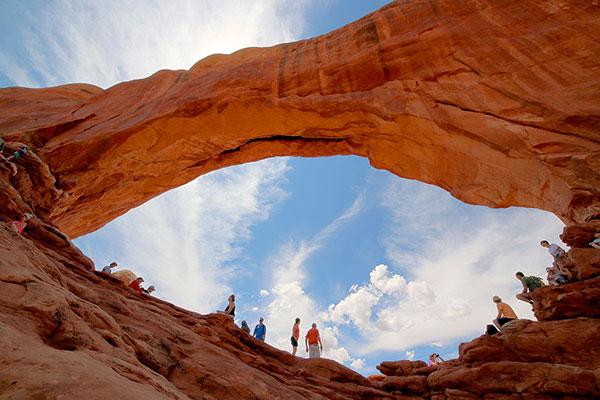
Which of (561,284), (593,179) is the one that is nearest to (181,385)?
(561,284)

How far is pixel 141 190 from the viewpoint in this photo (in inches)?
693

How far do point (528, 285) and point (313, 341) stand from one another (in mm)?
8192

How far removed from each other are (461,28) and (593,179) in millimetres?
7652

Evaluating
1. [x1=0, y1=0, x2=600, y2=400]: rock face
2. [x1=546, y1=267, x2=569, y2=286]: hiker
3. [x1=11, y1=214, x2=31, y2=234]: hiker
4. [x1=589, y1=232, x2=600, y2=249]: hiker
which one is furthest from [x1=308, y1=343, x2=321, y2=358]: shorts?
[x1=11, y1=214, x2=31, y2=234]: hiker

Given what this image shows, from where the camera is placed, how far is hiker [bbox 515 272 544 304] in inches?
398

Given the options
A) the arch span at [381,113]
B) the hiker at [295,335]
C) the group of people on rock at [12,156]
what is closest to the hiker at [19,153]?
the group of people on rock at [12,156]

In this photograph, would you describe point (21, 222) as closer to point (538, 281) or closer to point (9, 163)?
point (9, 163)

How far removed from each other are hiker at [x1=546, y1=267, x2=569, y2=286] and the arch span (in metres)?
1.63

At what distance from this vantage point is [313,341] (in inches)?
510

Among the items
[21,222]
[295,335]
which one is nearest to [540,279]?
[295,335]

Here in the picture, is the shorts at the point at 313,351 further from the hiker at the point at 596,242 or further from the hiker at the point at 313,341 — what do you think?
the hiker at the point at 596,242

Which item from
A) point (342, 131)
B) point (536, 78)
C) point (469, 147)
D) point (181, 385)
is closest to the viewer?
point (181, 385)

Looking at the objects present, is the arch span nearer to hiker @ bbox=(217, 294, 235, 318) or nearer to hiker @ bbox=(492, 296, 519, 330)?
hiker @ bbox=(492, 296, 519, 330)

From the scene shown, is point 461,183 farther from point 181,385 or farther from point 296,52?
point 181,385
